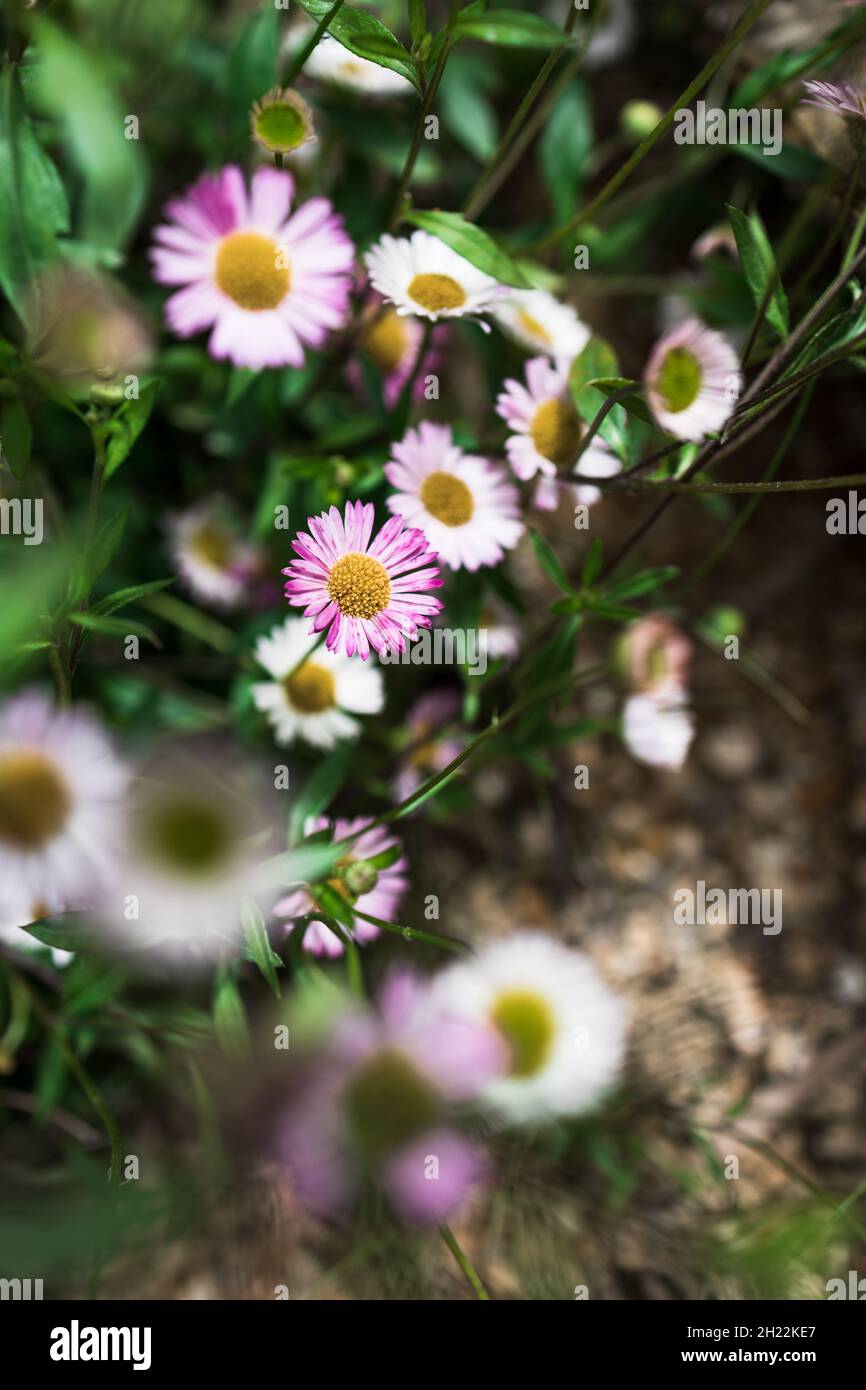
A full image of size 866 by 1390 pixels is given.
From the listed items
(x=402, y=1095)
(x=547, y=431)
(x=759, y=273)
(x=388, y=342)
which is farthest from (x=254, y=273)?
(x=402, y=1095)

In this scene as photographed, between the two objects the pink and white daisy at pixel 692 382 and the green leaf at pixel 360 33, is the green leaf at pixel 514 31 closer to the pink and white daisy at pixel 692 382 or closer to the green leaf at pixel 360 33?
the green leaf at pixel 360 33

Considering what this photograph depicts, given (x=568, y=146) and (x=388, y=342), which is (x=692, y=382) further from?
(x=568, y=146)

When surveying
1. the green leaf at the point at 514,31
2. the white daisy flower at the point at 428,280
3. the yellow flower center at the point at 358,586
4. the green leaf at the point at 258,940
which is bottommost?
the green leaf at the point at 258,940

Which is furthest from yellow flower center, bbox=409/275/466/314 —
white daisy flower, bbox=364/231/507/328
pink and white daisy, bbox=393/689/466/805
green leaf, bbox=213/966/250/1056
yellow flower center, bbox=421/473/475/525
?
green leaf, bbox=213/966/250/1056

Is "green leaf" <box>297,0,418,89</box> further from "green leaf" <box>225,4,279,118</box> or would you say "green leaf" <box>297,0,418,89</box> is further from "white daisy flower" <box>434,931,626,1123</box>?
"white daisy flower" <box>434,931,626,1123</box>

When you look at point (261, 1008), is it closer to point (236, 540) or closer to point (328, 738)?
point (328, 738)

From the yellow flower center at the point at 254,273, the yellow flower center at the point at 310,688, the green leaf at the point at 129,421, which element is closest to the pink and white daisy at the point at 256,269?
the yellow flower center at the point at 254,273
